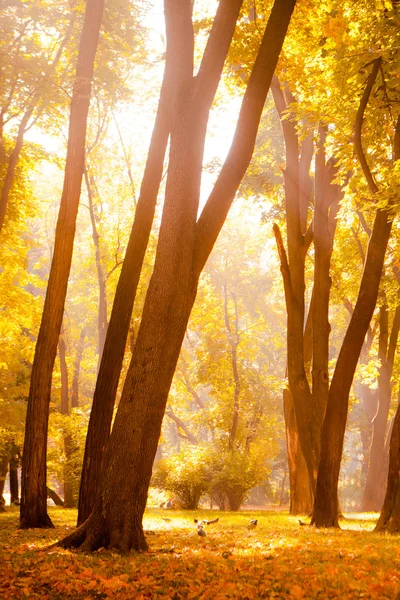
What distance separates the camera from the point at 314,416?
45.3 ft

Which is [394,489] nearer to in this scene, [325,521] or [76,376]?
[325,521]

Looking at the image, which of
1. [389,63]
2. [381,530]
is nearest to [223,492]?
[381,530]

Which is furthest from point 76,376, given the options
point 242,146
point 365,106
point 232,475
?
point 242,146

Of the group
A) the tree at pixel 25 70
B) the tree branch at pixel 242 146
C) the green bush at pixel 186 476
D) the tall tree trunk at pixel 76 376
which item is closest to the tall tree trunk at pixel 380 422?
the green bush at pixel 186 476

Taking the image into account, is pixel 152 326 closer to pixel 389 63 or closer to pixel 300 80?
pixel 389 63

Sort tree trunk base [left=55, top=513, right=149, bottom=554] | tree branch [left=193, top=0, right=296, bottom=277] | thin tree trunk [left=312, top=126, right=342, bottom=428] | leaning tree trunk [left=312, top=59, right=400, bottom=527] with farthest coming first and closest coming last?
thin tree trunk [left=312, top=126, right=342, bottom=428] < leaning tree trunk [left=312, top=59, right=400, bottom=527] < tree branch [left=193, top=0, right=296, bottom=277] < tree trunk base [left=55, top=513, right=149, bottom=554]

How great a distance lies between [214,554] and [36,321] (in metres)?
18.3

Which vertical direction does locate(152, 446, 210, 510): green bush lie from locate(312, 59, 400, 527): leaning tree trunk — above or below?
below

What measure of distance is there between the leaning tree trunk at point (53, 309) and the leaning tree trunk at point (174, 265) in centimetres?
435

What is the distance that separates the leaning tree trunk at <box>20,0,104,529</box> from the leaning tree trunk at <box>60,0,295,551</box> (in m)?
4.35

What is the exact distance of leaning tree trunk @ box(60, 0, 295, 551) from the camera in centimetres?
661

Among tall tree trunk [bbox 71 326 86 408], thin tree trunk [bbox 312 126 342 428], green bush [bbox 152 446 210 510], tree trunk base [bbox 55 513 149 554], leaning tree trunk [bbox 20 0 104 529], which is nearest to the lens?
tree trunk base [bbox 55 513 149 554]

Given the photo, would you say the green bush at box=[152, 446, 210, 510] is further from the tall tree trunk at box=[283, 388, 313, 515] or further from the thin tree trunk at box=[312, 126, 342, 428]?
the thin tree trunk at box=[312, 126, 342, 428]

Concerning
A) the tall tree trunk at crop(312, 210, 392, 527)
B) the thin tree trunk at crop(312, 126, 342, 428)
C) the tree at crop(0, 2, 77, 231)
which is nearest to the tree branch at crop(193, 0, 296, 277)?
the tall tree trunk at crop(312, 210, 392, 527)
